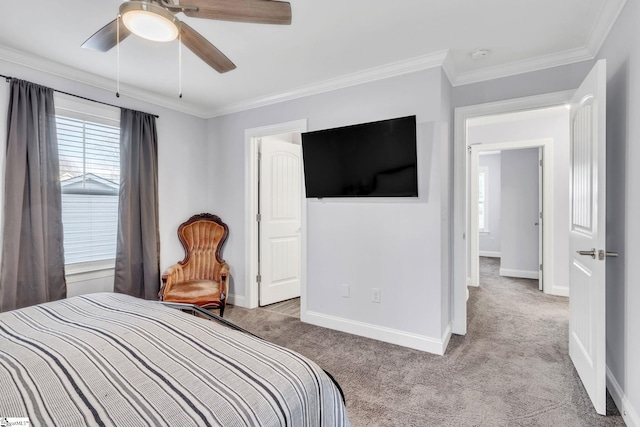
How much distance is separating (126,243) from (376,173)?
257cm

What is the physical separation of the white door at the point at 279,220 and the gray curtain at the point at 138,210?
3.83ft

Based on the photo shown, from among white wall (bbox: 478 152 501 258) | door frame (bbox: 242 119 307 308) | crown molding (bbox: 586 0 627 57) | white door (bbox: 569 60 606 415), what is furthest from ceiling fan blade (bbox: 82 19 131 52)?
white wall (bbox: 478 152 501 258)

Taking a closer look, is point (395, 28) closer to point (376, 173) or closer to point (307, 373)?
point (376, 173)

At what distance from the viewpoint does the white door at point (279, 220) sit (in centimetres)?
385

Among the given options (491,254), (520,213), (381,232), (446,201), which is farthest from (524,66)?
(491,254)

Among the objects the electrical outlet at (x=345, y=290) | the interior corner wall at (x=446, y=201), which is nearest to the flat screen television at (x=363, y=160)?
the interior corner wall at (x=446, y=201)

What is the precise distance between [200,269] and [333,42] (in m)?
2.77

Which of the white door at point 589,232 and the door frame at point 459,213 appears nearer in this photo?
the white door at point 589,232

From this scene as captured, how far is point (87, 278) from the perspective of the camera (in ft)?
9.77

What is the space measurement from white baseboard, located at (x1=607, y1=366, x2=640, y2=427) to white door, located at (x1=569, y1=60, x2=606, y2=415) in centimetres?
9

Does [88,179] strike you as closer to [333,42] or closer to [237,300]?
[237,300]

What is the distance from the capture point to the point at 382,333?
2.84 m

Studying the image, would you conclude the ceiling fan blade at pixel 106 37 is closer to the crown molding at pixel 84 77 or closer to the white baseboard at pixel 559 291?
the crown molding at pixel 84 77

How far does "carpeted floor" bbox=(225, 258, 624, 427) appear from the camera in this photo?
1825 millimetres
